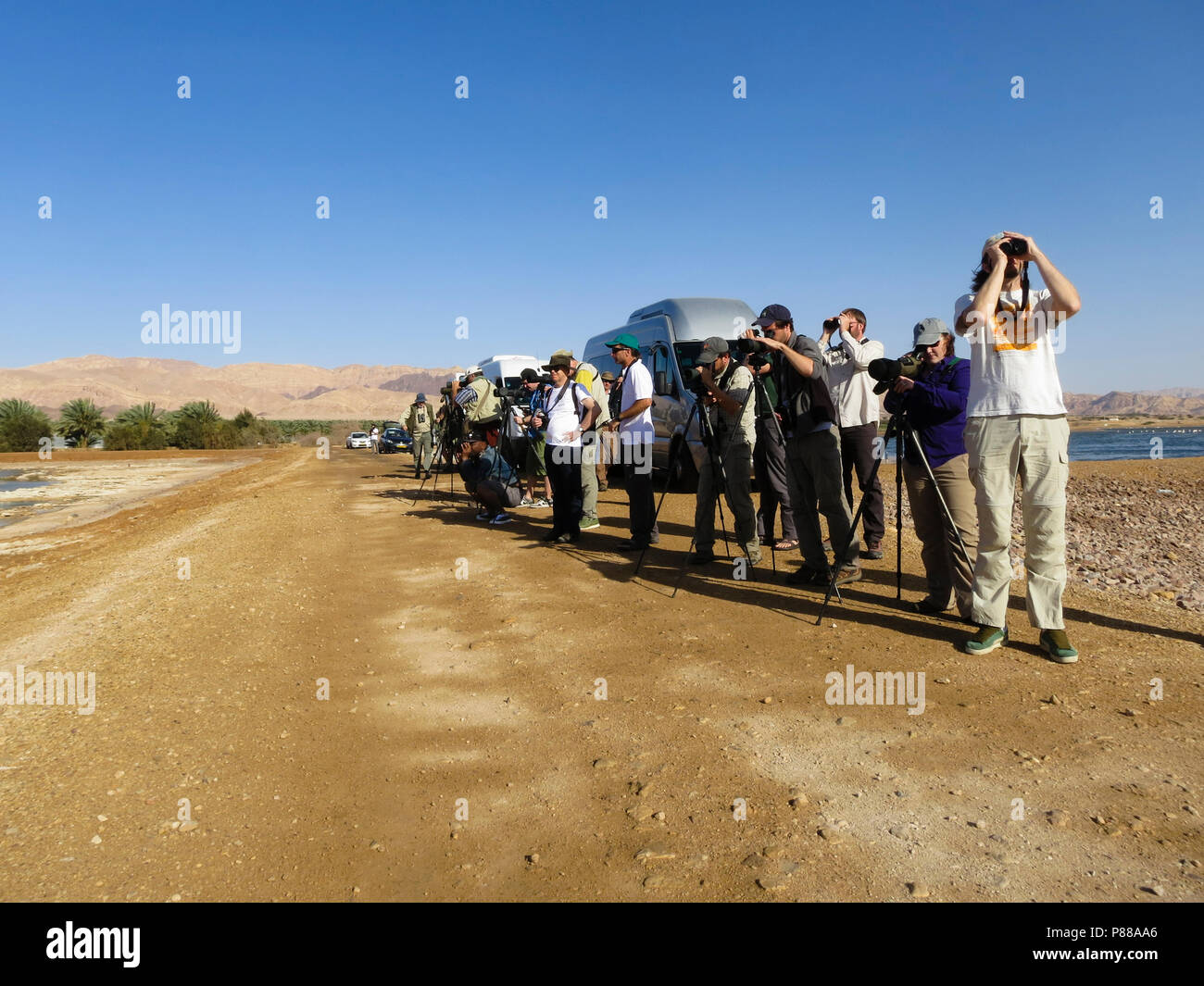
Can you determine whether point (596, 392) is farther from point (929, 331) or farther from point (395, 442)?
point (395, 442)

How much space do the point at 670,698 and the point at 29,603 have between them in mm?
6620

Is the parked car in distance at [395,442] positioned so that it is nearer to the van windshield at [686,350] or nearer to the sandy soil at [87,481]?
the sandy soil at [87,481]

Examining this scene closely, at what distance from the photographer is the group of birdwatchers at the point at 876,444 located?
4.47 m

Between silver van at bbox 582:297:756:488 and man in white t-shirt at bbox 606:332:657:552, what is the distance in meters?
3.98

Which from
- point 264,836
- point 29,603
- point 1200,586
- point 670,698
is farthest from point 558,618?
point 1200,586

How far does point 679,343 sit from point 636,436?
17.3 feet

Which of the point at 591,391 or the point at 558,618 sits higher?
the point at 591,391

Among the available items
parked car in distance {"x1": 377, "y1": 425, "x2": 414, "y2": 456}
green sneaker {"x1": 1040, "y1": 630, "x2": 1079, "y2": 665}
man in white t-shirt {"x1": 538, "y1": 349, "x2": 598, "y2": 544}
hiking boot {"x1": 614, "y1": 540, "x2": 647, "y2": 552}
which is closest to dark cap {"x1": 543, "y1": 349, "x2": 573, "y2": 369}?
man in white t-shirt {"x1": 538, "y1": 349, "x2": 598, "y2": 544}

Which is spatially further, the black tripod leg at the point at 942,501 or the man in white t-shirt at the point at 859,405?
the man in white t-shirt at the point at 859,405

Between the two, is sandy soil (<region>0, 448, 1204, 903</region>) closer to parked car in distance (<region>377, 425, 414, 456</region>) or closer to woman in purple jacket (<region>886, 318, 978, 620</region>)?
woman in purple jacket (<region>886, 318, 978, 620</region>)

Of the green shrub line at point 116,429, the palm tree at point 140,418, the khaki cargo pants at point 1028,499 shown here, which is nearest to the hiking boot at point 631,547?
the khaki cargo pants at point 1028,499
